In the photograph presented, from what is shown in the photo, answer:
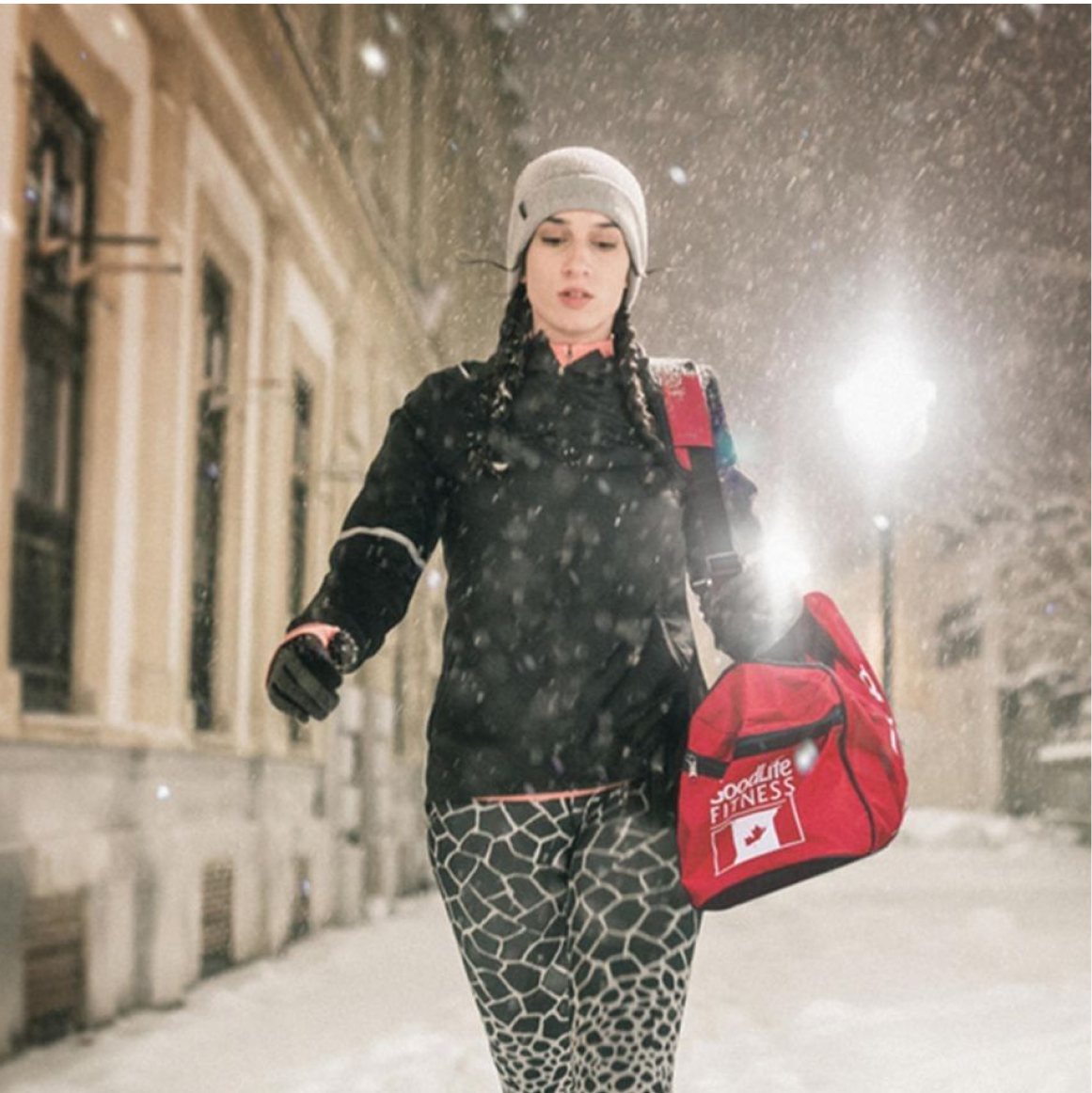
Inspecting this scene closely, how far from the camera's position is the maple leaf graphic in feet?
7.57

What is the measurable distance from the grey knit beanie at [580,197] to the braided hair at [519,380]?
8 centimetres

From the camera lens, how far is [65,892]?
19.5 ft

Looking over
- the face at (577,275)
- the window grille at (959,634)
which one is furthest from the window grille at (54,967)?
the window grille at (959,634)

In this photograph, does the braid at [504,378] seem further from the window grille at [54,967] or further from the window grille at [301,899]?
the window grille at [301,899]

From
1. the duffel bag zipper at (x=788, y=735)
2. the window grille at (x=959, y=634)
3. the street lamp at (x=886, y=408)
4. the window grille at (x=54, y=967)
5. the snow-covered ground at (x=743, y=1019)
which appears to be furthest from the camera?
the window grille at (x=959, y=634)

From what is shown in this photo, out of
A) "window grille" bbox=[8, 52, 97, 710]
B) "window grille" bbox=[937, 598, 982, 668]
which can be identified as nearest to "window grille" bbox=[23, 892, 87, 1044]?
"window grille" bbox=[8, 52, 97, 710]

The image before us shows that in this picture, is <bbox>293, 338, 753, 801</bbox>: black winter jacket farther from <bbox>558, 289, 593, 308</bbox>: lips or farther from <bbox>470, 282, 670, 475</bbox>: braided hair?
<bbox>558, 289, 593, 308</bbox>: lips

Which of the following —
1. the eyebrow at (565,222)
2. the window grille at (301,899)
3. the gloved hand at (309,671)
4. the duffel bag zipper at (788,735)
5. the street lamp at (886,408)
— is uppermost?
the street lamp at (886,408)

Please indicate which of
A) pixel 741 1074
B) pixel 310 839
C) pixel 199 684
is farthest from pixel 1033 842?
pixel 741 1074

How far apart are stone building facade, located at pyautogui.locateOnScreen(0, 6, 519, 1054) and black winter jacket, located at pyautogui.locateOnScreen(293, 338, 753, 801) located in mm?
3343

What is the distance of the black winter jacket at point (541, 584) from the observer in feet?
7.95

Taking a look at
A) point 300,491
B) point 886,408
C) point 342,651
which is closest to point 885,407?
point 886,408

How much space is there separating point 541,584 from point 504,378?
1.27ft

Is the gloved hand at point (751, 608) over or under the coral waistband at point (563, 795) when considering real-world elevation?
over
